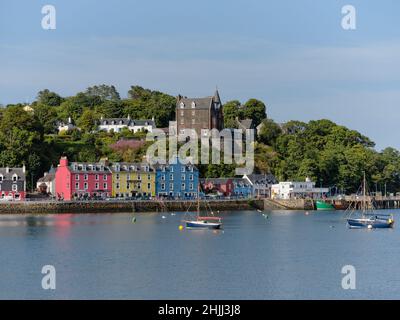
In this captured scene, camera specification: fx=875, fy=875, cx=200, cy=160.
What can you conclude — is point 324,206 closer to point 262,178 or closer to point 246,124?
point 262,178

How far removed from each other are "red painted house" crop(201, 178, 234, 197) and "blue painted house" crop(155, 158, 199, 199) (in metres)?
3.13

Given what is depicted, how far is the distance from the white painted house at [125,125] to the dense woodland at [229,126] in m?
2.01

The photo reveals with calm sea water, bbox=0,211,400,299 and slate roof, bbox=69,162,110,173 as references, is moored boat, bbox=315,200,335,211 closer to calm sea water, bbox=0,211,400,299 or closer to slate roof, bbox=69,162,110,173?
slate roof, bbox=69,162,110,173

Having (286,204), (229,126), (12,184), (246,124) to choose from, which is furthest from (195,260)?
(246,124)

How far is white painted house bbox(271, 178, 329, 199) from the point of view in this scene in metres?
119

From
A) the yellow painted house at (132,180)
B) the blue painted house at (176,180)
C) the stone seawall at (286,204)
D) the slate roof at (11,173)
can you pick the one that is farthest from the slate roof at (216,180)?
the slate roof at (11,173)

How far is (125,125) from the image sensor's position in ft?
A: 463

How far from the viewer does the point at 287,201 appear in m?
116

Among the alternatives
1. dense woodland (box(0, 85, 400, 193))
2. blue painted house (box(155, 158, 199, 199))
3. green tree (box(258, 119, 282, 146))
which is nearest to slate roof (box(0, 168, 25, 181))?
dense woodland (box(0, 85, 400, 193))

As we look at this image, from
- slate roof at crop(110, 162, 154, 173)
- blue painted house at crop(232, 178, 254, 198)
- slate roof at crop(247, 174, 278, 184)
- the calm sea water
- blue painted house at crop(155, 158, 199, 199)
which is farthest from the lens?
slate roof at crop(247, 174, 278, 184)

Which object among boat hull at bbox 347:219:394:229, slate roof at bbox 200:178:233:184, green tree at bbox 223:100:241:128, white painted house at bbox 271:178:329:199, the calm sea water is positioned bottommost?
the calm sea water

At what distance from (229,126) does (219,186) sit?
76.5 feet

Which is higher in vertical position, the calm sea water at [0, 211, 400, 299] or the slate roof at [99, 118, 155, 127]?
the slate roof at [99, 118, 155, 127]

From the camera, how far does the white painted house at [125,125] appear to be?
139 metres
